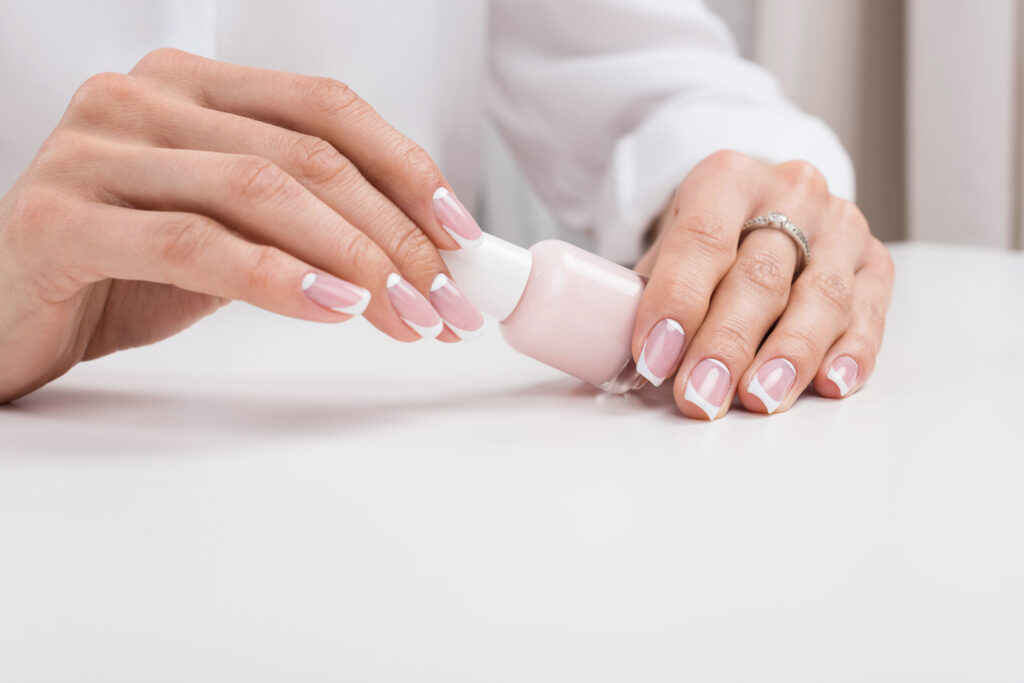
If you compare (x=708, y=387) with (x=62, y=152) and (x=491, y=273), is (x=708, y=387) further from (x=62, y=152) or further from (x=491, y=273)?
(x=62, y=152)

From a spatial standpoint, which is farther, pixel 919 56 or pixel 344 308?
pixel 919 56

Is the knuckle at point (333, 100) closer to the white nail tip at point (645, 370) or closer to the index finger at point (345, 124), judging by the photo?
the index finger at point (345, 124)

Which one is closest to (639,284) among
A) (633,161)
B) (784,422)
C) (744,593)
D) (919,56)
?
(784,422)

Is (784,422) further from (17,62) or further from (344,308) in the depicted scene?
(17,62)

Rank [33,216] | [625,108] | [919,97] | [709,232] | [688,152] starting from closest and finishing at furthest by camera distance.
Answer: [33,216], [709,232], [688,152], [625,108], [919,97]

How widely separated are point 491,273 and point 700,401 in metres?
0.12

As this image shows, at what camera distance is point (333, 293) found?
40 centimetres

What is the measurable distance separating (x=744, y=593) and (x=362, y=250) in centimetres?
22

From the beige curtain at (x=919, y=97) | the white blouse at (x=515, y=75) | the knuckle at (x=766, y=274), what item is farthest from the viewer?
the beige curtain at (x=919, y=97)

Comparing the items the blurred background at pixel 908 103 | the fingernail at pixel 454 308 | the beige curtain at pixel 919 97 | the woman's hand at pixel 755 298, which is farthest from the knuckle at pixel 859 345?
the beige curtain at pixel 919 97

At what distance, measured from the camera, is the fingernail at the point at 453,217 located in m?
0.44

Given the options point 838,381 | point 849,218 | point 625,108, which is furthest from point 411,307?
point 625,108

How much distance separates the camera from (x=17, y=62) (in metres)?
0.73

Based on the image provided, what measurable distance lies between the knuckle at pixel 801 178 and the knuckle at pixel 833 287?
0.27 ft
